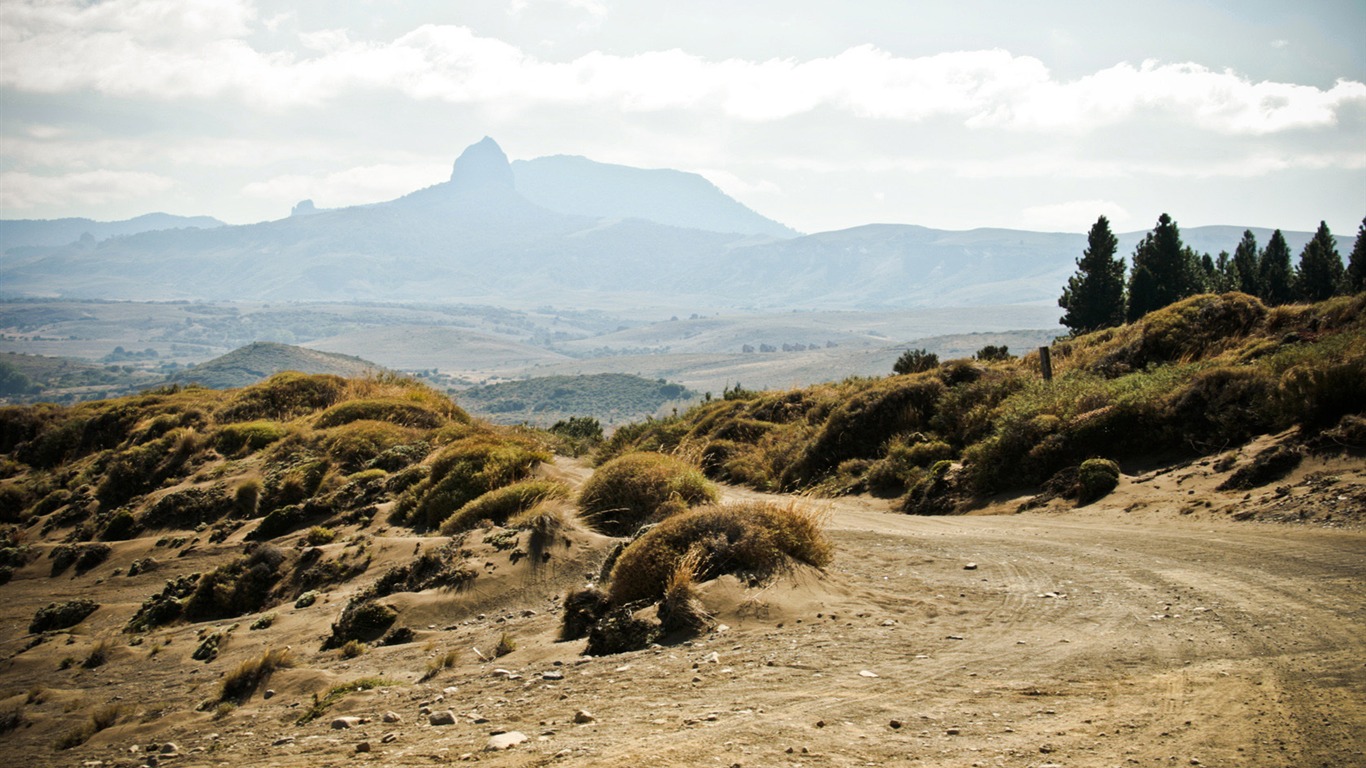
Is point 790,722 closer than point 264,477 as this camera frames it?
Yes

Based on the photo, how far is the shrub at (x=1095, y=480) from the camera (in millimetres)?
13656

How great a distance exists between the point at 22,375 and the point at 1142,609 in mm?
161069

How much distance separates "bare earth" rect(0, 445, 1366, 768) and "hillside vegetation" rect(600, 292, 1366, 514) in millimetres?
2042

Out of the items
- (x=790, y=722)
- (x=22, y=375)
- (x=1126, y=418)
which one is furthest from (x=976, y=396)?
(x=22, y=375)

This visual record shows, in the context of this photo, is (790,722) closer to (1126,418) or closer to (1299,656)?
(1299,656)

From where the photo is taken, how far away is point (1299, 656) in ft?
19.7

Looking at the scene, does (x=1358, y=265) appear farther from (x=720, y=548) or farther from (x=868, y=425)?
(x=720, y=548)

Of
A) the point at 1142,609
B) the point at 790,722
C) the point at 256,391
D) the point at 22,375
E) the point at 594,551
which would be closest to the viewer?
the point at 790,722

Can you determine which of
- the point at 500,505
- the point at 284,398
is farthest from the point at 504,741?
the point at 284,398

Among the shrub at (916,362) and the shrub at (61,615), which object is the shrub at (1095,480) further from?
the shrub at (61,615)

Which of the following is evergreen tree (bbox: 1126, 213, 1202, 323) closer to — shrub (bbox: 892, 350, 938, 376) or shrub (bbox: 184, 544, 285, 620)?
shrub (bbox: 892, 350, 938, 376)

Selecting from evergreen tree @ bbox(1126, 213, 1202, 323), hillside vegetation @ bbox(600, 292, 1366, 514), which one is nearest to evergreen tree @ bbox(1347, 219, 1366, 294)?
evergreen tree @ bbox(1126, 213, 1202, 323)

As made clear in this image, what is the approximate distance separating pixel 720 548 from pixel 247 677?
520 centimetres

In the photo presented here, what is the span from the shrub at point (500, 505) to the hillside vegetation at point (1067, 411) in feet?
20.8
